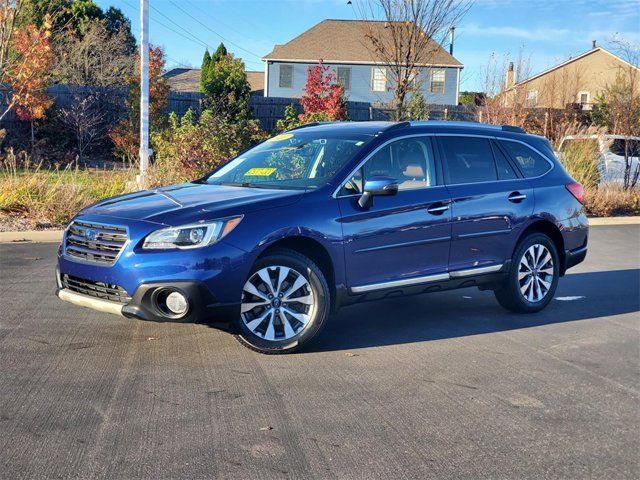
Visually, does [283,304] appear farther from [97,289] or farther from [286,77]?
[286,77]

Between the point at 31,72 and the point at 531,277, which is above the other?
the point at 31,72

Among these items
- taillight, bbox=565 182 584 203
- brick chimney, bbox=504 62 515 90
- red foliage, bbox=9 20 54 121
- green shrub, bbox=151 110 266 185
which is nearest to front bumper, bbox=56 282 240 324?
taillight, bbox=565 182 584 203

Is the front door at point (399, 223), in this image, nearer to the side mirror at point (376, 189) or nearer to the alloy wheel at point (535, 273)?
the side mirror at point (376, 189)

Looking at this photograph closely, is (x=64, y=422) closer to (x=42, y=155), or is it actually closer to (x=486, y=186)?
(x=486, y=186)

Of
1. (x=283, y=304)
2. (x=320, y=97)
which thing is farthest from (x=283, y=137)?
(x=320, y=97)

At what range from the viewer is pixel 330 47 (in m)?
41.5

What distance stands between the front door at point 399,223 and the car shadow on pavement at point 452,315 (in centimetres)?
53

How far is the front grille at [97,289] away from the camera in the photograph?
5.15 metres

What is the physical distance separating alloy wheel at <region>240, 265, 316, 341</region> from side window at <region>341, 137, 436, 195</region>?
0.97 metres

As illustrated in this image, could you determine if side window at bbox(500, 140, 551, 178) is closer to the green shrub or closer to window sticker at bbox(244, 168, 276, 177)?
window sticker at bbox(244, 168, 276, 177)

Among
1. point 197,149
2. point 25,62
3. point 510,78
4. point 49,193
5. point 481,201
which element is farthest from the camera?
point 510,78

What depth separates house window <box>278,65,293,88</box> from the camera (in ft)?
136

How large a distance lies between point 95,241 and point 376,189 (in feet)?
7.20

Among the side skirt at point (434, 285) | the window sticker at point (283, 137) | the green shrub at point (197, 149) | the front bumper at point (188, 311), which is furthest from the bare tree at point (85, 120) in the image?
the front bumper at point (188, 311)
